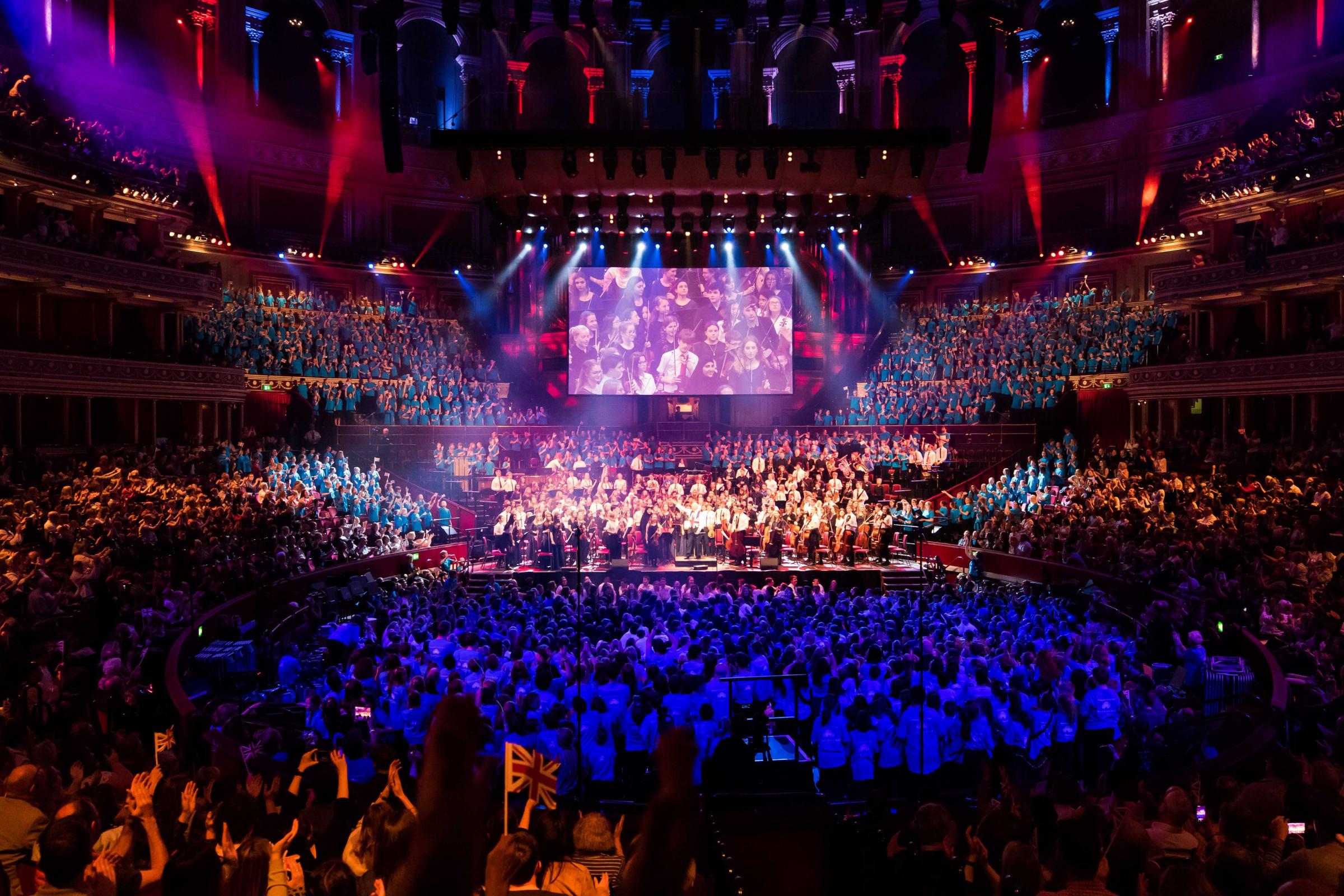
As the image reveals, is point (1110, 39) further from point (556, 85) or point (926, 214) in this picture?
point (556, 85)

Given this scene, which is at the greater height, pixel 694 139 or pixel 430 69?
pixel 430 69

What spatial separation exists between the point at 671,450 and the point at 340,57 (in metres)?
19.4

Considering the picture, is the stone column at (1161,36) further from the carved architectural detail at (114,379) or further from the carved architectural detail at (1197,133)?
the carved architectural detail at (114,379)

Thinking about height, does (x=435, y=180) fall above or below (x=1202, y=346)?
above

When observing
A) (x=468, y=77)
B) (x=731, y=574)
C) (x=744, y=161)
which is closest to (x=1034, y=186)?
(x=744, y=161)

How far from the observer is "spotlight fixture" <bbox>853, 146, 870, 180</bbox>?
19.6 meters

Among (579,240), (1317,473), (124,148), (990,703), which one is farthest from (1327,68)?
(124,148)

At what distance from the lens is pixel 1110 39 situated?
108 feet

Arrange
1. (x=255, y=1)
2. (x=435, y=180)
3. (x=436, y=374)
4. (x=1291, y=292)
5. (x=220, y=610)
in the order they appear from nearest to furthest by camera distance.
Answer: (x=220, y=610) < (x=1291, y=292) < (x=436, y=374) < (x=255, y=1) < (x=435, y=180)

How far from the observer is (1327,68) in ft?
86.0

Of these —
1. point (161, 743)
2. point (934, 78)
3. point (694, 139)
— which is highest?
point (934, 78)

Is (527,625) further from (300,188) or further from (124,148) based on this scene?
(300,188)

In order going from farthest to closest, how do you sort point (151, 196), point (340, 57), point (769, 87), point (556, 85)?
point (556, 85), point (769, 87), point (340, 57), point (151, 196)

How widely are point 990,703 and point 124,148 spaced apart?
2626 centimetres
